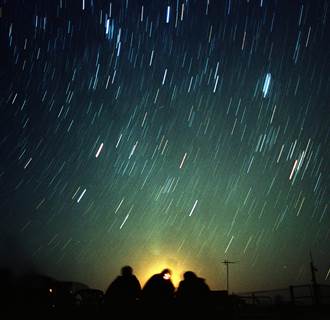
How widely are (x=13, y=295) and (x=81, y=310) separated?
183 centimetres

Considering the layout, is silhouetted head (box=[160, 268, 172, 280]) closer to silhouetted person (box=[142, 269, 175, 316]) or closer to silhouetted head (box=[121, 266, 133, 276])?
silhouetted person (box=[142, 269, 175, 316])

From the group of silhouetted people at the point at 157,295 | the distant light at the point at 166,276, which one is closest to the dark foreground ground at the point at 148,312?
the group of silhouetted people at the point at 157,295

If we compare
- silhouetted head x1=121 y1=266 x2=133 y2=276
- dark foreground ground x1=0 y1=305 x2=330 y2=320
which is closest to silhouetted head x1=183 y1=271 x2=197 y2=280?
dark foreground ground x1=0 y1=305 x2=330 y2=320

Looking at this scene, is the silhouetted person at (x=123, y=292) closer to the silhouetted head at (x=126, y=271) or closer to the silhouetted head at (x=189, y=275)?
the silhouetted head at (x=126, y=271)

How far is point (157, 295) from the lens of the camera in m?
6.98

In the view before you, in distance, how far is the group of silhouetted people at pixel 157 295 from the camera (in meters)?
6.93

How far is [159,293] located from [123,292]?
68 centimetres

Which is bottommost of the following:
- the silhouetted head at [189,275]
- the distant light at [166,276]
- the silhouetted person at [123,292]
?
the silhouetted person at [123,292]

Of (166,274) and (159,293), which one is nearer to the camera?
(159,293)

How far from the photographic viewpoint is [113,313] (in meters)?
6.99

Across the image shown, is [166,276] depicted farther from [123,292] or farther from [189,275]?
[123,292]

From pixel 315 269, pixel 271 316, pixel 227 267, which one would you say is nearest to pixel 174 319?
pixel 271 316

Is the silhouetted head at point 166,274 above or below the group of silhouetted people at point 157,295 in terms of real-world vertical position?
above

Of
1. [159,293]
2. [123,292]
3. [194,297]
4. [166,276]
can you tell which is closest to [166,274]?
[166,276]
